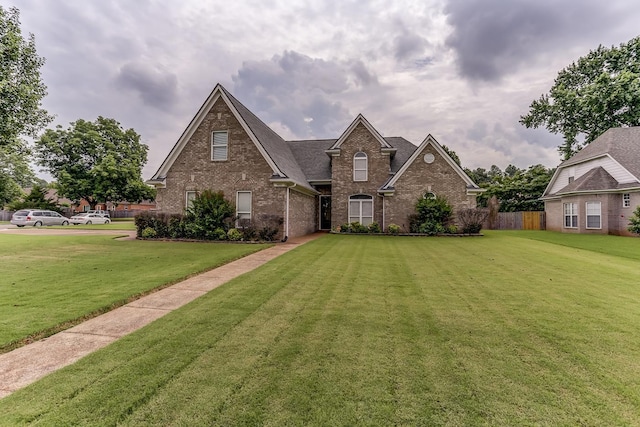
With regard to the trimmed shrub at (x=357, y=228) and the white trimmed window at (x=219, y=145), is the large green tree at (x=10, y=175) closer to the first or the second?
the white trimmed window at (x=219, y=145)

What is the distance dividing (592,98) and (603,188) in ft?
41.5

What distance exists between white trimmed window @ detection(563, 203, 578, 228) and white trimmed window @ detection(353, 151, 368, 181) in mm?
15898

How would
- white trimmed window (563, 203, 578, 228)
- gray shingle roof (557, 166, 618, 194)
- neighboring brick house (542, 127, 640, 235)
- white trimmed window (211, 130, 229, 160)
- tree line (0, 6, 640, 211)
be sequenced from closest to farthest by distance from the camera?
1. tree line (0, 6, 640, 211)
2. white trimmed window (211, 130, 229, 160)
3. neighboring brick house (542, 127, 640, 235)
4. gray shingle roof (557, 166, 618, 194)
5. white trimmed window (563, 203, 578, 228)

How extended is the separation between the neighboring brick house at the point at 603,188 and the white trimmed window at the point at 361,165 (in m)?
15.0

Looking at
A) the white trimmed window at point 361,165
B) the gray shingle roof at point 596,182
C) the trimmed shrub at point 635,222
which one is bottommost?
the trimmed shrub at point 635,222

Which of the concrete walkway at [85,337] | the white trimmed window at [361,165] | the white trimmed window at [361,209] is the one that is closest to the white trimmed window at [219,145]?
the white trimmed window at [361,165]

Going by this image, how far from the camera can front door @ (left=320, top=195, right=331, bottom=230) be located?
22.9 meters

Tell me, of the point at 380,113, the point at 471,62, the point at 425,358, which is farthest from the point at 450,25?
the point at 425,358

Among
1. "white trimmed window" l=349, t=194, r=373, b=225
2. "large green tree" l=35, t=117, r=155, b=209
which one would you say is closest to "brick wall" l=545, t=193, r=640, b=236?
"white trimmed window" l=349, t=194, r=373, b=225

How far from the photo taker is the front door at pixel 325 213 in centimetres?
2292

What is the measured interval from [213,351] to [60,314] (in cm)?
296

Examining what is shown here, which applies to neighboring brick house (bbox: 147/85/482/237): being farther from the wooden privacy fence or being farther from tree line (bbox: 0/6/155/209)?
tree line (bbox: 0/6/155/209)

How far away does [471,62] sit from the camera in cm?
1756

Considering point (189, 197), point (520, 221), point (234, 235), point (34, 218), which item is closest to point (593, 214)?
point (520, 221)
